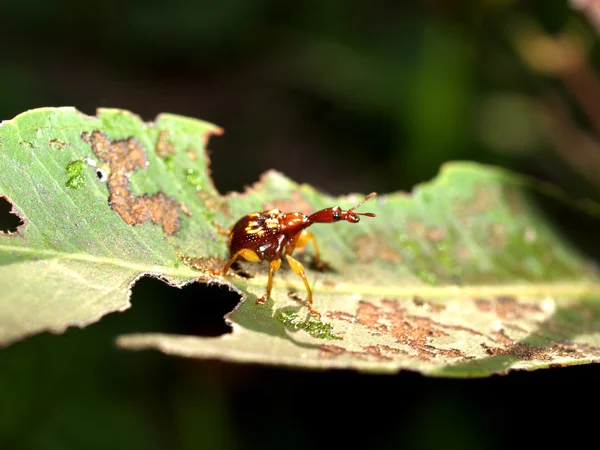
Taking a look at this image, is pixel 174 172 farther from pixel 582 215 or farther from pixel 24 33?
pixel 24 33

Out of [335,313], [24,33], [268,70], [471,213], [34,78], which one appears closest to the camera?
[335,313]

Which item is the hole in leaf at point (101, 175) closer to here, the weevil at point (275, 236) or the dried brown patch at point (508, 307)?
the weevil at point (275, 236)

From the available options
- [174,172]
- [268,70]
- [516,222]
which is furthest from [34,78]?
[516,222]

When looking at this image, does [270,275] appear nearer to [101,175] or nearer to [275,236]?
[275,236]

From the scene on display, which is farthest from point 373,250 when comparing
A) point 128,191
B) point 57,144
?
point 57,144

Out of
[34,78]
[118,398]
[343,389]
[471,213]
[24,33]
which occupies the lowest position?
[118,398]
